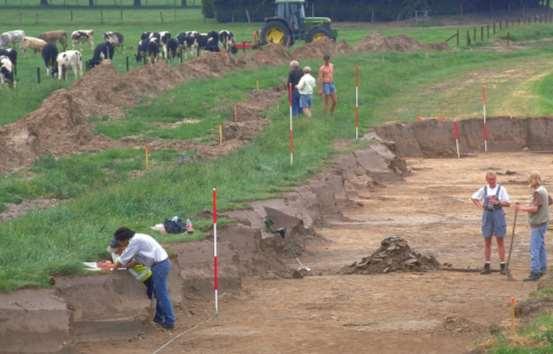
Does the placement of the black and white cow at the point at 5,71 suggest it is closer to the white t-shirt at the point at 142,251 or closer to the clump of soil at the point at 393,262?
the clump of soil at the point at 393,262

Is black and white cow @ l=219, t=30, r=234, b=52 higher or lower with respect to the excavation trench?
higher

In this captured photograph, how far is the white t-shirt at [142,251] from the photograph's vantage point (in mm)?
19922

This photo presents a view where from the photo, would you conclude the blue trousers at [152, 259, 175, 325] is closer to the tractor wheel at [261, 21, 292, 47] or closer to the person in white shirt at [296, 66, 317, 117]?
the person in white shirt at [296, 66, 317, 117]

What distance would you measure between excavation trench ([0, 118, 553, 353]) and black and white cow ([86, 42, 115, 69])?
69.5ft

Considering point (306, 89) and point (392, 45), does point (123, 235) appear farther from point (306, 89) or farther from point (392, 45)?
point (392, 45)

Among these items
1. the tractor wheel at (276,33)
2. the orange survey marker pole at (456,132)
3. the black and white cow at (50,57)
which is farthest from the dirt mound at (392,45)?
the orange survey marker pole at (456,132)

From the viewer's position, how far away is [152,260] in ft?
65.5

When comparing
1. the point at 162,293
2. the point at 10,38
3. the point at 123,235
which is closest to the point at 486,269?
the point at 162,293

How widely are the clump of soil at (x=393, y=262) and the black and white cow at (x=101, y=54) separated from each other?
35.8 metres

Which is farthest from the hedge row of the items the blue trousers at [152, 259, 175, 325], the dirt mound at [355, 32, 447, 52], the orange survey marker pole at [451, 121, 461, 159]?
the blue trousers at [152, 259, 175, 325]

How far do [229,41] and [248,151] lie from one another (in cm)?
3715

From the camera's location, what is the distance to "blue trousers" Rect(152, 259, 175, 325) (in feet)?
65.8

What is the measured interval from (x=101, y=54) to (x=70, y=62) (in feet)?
17.8

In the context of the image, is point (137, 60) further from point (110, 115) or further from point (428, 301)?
point (428, 301)
